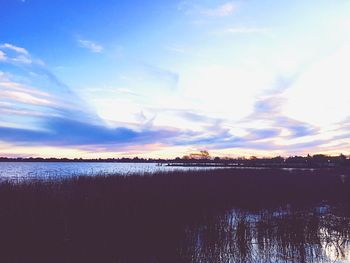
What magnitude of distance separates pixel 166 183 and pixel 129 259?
1336 cm

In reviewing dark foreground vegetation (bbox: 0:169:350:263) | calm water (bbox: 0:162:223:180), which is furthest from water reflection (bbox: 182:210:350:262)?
calm water (bbox: 0:162:223:180)

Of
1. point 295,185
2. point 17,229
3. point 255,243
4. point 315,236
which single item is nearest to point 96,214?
point 17,229

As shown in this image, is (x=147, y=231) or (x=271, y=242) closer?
(x=147, y=231)

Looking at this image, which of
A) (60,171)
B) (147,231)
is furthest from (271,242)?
(60,171)

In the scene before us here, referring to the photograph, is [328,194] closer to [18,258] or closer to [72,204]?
[72,204]

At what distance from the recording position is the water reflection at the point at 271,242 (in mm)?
9562

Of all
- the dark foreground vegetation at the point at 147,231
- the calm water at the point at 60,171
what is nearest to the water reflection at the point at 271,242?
the dark foreground vegetation at the point at 147,231

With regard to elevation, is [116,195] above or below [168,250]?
above

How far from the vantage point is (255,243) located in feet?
36.2

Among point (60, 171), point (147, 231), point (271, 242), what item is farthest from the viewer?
point (60, 171)

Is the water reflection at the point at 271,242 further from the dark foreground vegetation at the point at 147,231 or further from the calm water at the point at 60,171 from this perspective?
the calm water at the point at 60,171

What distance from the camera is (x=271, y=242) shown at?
1117cm

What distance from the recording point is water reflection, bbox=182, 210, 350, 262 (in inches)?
376

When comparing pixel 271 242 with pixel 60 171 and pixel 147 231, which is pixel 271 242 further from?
pixel 60 171
